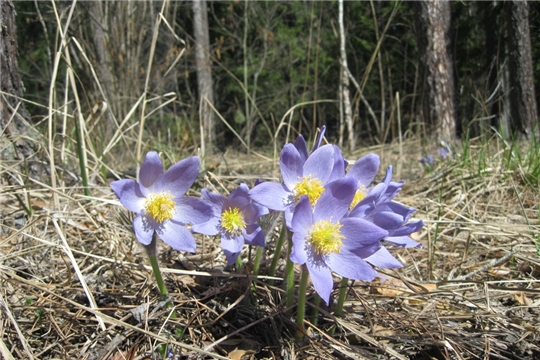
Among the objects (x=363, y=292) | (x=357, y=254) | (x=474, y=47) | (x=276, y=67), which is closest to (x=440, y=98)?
(x=363, y=292)

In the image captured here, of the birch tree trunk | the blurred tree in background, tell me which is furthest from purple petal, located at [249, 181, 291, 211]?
the birch tree trunk

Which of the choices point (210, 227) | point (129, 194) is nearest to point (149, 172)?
point (129, 194)

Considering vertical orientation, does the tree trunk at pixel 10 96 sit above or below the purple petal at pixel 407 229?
above

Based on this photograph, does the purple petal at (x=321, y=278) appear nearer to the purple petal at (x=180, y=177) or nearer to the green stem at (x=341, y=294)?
the green stem at (x=341, y=294)

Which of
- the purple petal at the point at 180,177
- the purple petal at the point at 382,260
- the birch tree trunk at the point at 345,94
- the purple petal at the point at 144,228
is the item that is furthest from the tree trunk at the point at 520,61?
the purple petal at the point at 144,228

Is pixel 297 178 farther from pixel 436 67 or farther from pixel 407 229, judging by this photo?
pixel 436 67

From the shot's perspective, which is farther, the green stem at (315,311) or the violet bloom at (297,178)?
the green stem at (315,311)
